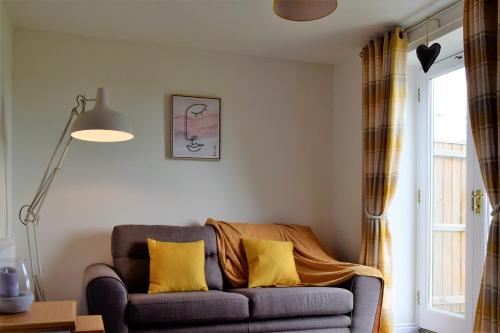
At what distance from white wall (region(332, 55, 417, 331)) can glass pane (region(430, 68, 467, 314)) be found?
184 millimetres

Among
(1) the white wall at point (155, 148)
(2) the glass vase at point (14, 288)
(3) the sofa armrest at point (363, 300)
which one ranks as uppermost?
(1) the white wall at point (155, 148)

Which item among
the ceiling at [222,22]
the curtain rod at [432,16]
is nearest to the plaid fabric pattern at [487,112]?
the curtain rod at [432,16]

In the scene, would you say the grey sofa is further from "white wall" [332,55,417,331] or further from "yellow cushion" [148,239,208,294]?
"white wall" [332,55,417,331]

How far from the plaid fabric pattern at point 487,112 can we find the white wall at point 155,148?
1.61 m

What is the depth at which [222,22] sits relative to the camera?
12.3 feet

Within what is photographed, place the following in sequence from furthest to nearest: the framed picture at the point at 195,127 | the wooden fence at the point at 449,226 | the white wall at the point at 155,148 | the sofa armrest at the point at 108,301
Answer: the framed picture at the point at 195,127, the white wall at the point at 155,148, the wooden fence at the point at 449,226, the sofa armrest at the point at 108,301

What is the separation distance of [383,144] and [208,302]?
1754 mm

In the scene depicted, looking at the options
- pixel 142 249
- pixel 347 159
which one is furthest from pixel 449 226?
pixel 142 249

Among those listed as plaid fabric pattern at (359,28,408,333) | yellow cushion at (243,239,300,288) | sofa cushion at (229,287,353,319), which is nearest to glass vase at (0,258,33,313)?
sofa cushion at (229,287,353,319)

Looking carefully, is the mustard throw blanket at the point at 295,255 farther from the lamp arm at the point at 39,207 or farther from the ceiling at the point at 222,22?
the ceiling at the point at 222,22

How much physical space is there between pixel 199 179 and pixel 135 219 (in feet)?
2.07

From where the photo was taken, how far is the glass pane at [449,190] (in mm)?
3553

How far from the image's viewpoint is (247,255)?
3.86 metres

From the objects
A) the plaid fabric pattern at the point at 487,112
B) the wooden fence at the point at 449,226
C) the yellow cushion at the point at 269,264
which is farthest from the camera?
the yellow cushion at the point at 269,264
